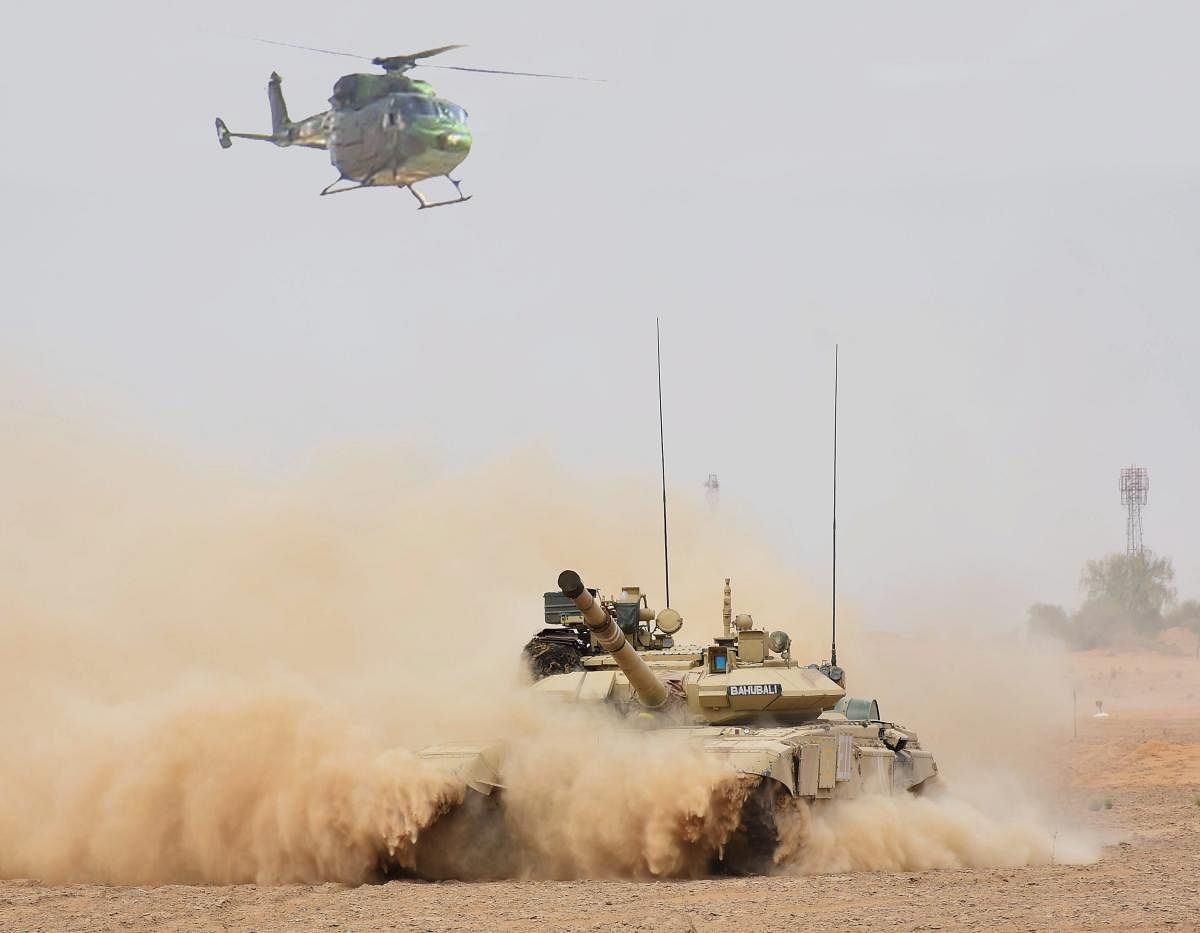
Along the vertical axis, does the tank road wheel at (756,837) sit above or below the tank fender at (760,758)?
below

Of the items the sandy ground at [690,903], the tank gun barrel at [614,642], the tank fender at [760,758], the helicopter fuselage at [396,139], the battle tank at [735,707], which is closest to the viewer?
the sandy ground at [690,903]

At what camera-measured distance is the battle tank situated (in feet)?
64.2

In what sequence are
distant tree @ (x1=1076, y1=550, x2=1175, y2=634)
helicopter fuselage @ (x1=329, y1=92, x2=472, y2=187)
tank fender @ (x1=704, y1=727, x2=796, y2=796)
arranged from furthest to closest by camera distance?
distant tree @ (x1=1076, y1=550, x2=1175, y2=634)
helicopter fuselage @ (x1=329, y1=92, x2=472, y2=187)
tank fender @ (x1=704, y1=727, x2=796, y2=796)

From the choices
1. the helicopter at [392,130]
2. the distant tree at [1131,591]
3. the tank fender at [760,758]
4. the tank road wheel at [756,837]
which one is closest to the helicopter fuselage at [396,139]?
the helicopter at [392,130]

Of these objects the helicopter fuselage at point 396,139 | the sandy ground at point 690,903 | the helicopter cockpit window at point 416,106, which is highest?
the helicopter cockpit window at point 416,106

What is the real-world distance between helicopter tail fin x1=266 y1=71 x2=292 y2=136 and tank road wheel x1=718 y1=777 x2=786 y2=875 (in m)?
13.0

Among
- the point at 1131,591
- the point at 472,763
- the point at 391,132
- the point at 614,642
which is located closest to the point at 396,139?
the point at 391,132

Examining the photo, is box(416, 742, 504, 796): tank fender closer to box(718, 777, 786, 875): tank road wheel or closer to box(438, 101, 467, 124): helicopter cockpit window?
box(718, 777, 786, 875): tank road wheel

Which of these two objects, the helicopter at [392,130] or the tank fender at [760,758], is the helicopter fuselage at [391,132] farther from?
the tank fender at [760,758]

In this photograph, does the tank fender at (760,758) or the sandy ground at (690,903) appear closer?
the sandy ground at (690,903)

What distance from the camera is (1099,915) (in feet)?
50.0

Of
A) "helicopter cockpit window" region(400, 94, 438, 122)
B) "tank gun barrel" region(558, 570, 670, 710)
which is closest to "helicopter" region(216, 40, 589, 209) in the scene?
"helicopter cockpit window" region(400, 94, 438, 122)

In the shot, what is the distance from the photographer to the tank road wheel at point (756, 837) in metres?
19.3

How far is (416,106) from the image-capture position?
26.1 metres
